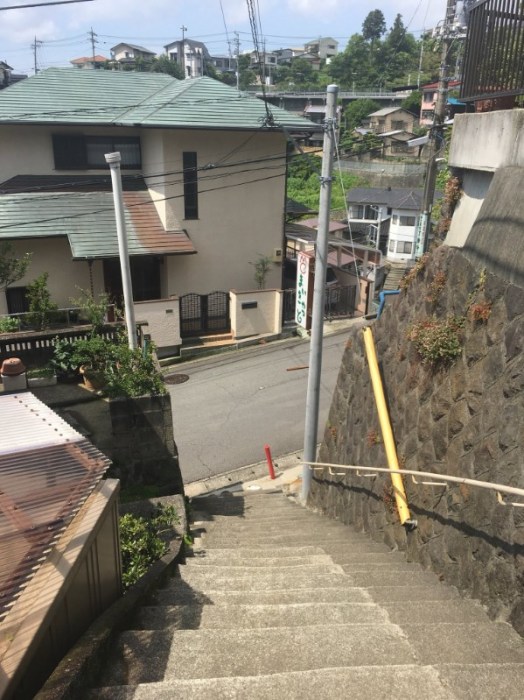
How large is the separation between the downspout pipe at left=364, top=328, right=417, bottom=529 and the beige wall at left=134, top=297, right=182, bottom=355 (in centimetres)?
1071

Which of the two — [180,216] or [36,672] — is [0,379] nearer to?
[36,672]

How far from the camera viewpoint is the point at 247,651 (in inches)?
144

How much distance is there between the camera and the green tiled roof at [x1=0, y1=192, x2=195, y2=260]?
57.2 ft

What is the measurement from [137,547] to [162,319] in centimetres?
1296

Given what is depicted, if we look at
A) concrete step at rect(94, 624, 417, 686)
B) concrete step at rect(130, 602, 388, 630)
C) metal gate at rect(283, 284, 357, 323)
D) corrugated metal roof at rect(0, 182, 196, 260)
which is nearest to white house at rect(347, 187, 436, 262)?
metal gate at rect(283, 284, 357, 323)

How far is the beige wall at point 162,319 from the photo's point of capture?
58.4 feet

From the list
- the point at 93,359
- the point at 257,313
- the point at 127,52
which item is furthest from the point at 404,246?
the point at 127,52

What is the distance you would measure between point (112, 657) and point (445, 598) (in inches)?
117

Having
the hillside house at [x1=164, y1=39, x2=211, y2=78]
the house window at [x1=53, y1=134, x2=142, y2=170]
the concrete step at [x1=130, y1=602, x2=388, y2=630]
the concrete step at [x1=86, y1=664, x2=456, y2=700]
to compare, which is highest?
the hillside house at [x1=164, y1=39, x2=211, y2=78]

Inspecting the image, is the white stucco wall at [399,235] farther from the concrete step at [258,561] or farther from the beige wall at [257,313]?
the concrete step at [258,561]

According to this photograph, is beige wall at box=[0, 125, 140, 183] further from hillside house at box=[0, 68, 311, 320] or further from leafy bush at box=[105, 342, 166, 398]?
leafy bush at box=[105, 342, 166, 398]

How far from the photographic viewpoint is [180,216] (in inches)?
765

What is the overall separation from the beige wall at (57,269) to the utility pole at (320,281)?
11.7 metres

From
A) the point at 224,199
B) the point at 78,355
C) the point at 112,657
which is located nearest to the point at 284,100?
the point at 224,199
